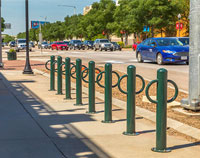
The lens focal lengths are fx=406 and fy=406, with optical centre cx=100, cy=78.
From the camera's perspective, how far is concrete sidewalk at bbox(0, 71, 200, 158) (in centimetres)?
512

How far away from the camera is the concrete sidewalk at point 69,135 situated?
5.12 m

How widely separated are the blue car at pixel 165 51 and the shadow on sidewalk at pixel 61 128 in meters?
12.1

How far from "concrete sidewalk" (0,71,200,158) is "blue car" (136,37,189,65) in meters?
12.6

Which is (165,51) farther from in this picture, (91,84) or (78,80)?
(91,84)

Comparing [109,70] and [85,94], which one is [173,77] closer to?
[85,94]

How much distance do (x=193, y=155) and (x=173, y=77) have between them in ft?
33.4

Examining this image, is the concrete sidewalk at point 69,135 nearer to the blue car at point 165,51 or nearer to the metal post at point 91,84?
the metal post at point 91,84

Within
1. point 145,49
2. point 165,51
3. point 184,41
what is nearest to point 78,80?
point 165,51

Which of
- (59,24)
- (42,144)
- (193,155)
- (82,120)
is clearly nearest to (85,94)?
(82,120)

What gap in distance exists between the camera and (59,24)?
135500 mm

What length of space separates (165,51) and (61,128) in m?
15.4

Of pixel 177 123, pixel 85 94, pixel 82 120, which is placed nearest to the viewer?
pixel 177 123

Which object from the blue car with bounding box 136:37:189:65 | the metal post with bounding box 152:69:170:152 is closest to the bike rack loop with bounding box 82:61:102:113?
the metal post with bounding box 152:69:170:152

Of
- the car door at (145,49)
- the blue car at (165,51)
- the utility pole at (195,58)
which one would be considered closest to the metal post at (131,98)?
the utility pole at (195,58)
